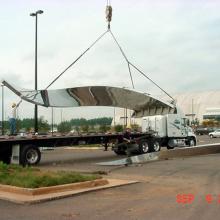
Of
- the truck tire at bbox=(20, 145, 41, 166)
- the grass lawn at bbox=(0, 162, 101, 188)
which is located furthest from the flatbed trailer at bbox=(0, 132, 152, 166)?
the grass lawn at bbox=(0, 162, 101, 188)

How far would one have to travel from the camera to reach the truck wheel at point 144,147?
28969mm

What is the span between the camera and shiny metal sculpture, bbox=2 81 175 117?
83.6ft

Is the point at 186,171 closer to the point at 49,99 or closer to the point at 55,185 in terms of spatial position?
the point at 55,185

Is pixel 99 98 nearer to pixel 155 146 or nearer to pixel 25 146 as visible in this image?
pixel 155 146

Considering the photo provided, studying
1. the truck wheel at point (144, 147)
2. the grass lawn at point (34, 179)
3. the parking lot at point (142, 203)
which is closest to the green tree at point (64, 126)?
the truck wheel at point (144, 147)

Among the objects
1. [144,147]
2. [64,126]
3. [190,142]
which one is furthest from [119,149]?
[64,126]

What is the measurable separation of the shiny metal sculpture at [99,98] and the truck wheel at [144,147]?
123 inches

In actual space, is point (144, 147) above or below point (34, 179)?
above

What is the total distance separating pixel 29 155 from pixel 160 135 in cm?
1080

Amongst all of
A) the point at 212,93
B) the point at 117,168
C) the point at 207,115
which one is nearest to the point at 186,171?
the point at 117,168

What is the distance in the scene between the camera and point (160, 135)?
31.4 meters

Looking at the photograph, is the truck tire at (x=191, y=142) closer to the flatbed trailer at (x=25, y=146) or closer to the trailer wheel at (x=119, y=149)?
the trailer wheel at (x=119, y=149)

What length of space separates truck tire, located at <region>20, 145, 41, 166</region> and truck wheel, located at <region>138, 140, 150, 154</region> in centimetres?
745

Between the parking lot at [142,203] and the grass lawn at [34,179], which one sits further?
the grass lawn at [34,179]
